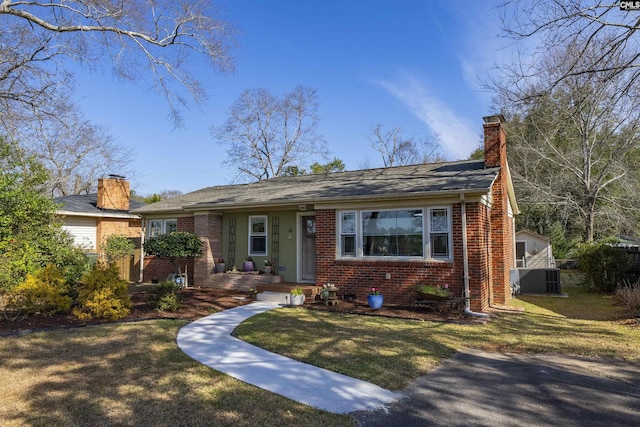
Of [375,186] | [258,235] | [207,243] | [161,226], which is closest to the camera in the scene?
[375,186]

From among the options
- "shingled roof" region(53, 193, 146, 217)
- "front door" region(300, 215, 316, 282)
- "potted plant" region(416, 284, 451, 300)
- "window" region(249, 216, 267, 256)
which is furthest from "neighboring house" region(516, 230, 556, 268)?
"shingled roof" region(53, 193, 146, 217)

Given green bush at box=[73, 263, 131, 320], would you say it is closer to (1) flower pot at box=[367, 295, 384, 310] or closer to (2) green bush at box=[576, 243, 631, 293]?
(1) flower pot at box=[367, 295, 384, 310]

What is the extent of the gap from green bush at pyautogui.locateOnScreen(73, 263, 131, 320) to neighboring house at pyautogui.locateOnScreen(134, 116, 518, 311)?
15.9 ft

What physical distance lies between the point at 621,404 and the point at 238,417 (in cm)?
401

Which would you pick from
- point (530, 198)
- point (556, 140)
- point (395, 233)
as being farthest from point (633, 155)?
point (395, 233)

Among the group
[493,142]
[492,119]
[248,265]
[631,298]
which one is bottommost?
[631,298]

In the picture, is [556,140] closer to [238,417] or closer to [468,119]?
[468,119]

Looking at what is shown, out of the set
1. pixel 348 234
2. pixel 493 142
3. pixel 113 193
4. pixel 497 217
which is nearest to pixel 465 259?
pixel 497 217

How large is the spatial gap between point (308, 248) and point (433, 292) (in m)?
4.74

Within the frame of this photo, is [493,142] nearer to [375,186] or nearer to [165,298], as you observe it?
[375,186]

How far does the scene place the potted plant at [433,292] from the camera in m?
9.04

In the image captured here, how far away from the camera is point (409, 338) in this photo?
22.6 feet

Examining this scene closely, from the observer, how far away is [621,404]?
415 centimetres

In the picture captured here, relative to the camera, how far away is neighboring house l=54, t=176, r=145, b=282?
54.5 ft
